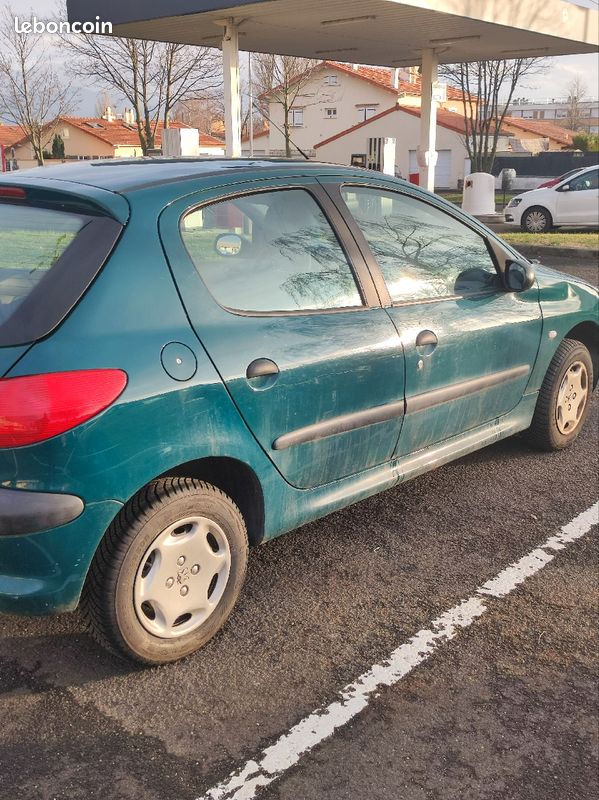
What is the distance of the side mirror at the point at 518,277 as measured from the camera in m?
4.09

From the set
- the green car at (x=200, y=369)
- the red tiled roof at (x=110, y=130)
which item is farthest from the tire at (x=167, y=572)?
the red tiled roof at (x=110, y=130)

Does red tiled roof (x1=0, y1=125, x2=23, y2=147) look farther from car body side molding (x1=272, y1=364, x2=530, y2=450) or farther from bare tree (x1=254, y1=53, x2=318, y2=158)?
car body side molding (x1=272, y1=364, x2=530, y2=450)

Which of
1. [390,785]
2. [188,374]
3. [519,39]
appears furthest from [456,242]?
[519,39]

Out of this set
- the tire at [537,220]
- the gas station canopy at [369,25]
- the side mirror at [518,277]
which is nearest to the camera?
the side mirror at [518,277]

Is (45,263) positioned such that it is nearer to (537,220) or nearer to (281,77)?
(537,220)

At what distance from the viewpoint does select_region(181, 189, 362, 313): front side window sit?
9.55 ft

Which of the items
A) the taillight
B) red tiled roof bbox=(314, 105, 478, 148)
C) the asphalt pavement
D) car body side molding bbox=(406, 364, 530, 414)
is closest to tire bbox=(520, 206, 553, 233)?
car body side molding bbox=(406, 364, 530, 414)

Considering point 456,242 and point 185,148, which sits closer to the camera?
point 456,242

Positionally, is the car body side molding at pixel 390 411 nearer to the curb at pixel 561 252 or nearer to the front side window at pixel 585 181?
the curb at pixel 561 252

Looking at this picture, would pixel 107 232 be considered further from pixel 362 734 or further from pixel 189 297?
pixel 362 734

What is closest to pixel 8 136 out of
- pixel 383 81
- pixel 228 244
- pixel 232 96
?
pixel 383 81

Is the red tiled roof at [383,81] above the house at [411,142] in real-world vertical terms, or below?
above

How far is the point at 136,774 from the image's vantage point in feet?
7.64

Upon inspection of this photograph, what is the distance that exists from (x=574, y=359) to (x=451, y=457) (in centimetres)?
127
